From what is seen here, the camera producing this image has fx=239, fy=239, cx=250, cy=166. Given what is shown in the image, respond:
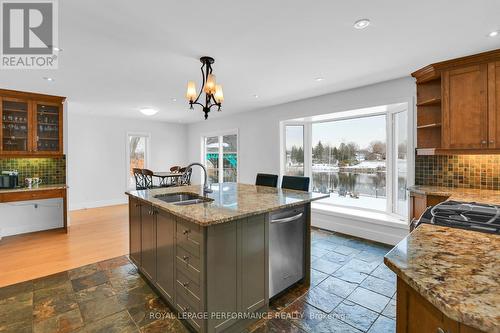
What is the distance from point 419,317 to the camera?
2.86 ft

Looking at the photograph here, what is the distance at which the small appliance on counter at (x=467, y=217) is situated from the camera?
147 cm

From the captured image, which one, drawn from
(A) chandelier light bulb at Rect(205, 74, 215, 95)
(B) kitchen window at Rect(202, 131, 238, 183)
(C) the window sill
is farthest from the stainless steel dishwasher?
(B) kitchen window at Rect(202, 131, 238, 183)

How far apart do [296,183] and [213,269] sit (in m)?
1.85

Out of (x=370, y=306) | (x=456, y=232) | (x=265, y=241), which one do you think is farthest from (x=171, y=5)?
(x=370, y=306)

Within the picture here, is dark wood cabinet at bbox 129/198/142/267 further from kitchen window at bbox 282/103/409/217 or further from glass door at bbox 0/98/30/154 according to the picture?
kitchen window at bbox 282/103/409/217

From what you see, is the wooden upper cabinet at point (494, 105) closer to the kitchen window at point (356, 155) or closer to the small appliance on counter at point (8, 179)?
the kitchen window at point (356, 155)

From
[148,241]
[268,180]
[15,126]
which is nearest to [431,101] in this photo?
[268,180]

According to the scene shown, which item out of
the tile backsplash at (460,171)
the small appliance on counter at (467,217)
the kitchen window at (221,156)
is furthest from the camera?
the kitchen window at (221,156)

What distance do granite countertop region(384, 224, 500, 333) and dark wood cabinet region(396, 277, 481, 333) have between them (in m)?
0.07

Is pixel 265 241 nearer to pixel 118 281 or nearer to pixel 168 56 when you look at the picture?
pixel 118 281

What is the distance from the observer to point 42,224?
4.45m

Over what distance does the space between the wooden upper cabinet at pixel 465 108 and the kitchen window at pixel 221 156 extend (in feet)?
13.8

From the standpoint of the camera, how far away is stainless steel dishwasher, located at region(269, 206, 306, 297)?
2.16 meters

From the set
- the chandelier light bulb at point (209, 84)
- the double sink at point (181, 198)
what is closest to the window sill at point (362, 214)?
the double sink at point (181, 198)
